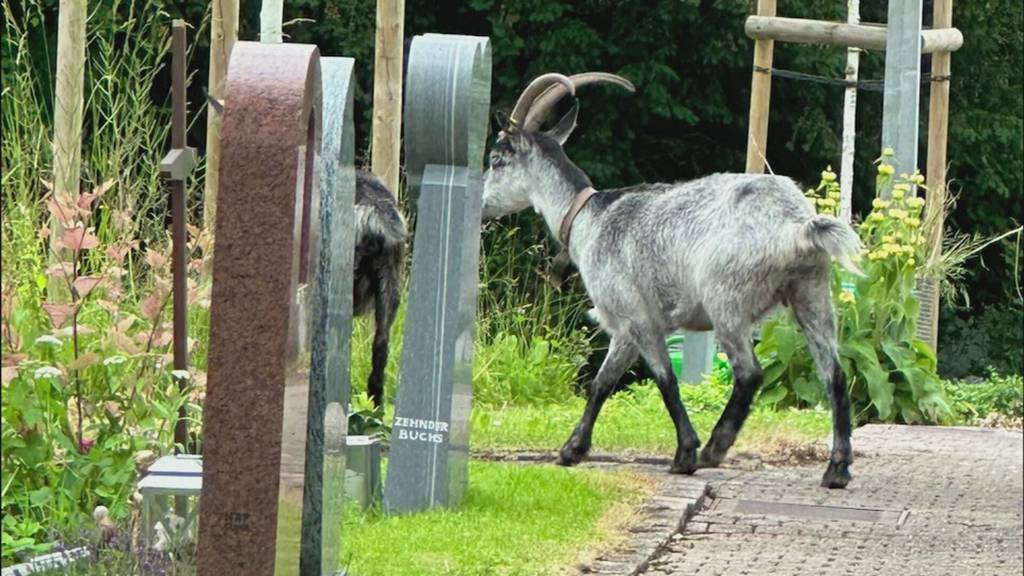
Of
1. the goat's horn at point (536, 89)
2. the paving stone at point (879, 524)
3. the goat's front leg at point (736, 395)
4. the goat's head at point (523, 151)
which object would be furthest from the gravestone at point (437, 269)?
the goat's head at point (523, 151)

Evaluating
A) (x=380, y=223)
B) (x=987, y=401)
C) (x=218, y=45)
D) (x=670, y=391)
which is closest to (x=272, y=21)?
(x=218, y=45)

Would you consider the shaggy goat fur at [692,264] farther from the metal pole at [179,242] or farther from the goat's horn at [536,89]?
the metal pole at [179,242]

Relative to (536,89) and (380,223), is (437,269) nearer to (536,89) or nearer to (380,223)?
(380,223)

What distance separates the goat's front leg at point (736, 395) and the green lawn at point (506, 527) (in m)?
0.65

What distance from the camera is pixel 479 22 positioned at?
2628cm

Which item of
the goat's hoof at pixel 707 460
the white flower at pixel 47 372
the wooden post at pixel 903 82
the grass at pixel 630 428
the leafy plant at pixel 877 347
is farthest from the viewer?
the wooden post at pixel 903 82

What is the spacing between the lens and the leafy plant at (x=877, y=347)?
12.7m

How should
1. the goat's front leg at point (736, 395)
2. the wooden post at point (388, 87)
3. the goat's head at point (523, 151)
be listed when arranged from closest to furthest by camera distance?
the goat's front leg at point (736, 395) → the goat's head at point (523, 151) → the wooden post at point (388, 87)

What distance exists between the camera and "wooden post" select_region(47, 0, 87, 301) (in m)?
9.30

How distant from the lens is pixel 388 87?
13719 mm

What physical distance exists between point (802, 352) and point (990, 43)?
16.1 metres

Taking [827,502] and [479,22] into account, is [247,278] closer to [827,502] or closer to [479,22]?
[827,502]

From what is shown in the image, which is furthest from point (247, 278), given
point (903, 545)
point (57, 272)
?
point (903, 545)

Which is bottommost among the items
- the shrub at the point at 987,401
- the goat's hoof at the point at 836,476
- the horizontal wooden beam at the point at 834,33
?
the goat's hoof at the point at 836,476
